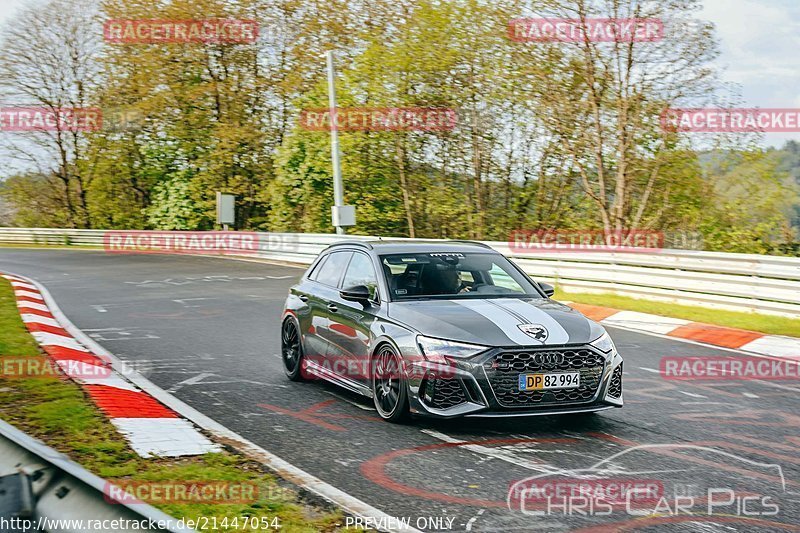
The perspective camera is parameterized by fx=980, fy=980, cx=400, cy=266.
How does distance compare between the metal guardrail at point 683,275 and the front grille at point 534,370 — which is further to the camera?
the metal guardrail at point 683,275

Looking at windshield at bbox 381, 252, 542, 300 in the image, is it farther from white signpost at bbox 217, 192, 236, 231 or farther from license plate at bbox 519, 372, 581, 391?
white signpost at bbox 217, 192, 236, 231

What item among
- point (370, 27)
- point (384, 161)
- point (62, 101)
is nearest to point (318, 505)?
point (384, 161)

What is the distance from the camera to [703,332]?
14.0m

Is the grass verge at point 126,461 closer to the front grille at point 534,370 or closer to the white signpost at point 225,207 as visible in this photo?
the front grille at point 534,370

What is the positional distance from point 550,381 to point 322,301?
9.65 feet

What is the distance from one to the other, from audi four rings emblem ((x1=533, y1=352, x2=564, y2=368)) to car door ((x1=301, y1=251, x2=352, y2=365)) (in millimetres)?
2588

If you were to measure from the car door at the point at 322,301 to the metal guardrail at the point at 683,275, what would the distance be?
25.9ft

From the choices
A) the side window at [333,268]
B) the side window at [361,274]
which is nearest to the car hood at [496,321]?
the side window at [361,274]

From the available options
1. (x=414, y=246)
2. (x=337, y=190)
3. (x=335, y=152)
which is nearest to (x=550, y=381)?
(x=414, y=246)

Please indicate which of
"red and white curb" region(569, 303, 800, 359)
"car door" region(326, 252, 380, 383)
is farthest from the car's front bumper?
"red and white curb" region(569, 303, 800, 359)

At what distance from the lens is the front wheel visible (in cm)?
771

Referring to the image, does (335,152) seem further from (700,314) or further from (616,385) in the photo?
(616,385)

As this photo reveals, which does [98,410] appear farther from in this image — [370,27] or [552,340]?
[370,27]

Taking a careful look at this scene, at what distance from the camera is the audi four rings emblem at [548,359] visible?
734 cm
